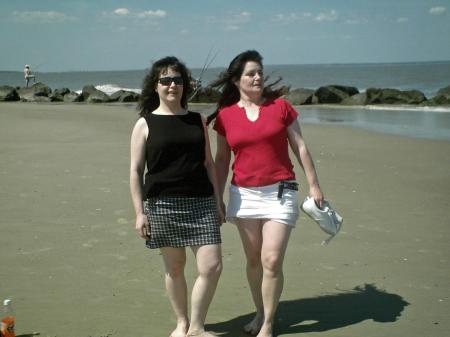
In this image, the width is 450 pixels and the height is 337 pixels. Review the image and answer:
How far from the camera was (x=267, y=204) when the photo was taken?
4020mm

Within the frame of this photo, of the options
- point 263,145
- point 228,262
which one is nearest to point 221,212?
point 263,145

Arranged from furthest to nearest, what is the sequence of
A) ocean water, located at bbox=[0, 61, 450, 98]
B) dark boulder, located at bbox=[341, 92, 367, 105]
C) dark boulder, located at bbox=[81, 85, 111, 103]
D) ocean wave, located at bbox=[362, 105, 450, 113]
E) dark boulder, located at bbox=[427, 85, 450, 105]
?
ocean water, located at bbox=[0, 61, 450, 98], dark boulder, located at bbox=[81, 85, 111, 103], dark boulder, located at bbox=[341, 92, 367, 105], dark boulder, located at bbox=[427, 85, 450, 105], ocean wave, located at bbox=[362, 105, 450, 113]

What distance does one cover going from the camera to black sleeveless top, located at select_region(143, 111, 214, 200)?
3824mm

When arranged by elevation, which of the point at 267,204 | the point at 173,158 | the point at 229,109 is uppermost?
the point at 229,109

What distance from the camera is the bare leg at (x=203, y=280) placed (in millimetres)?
3836

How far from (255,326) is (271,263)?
61 cm

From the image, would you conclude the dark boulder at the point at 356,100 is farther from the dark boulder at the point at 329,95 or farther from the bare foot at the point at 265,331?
the bare foot at the point at 265,331

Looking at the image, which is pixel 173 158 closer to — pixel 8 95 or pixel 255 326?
pixel 255 326

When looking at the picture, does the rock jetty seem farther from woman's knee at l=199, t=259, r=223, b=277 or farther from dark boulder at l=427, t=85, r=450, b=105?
woman's knee at l=199, t=259, r=223, b=277

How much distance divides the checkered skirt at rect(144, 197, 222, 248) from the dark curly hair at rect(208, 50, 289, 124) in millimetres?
693

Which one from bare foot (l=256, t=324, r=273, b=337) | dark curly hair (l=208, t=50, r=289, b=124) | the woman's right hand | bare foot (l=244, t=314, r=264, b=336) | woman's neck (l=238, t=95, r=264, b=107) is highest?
dark curly hair (l=208, t=50, r=289, b=124)

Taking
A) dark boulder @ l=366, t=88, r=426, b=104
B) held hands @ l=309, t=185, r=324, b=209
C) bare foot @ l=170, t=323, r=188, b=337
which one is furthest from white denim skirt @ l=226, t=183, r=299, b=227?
dark boulder @ l=366, t=88, r=426, b=104

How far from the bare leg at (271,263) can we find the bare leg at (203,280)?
0.33 meters

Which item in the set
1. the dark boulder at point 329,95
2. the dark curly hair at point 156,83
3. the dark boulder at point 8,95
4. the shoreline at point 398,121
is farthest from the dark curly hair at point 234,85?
the dark boulder at point 8,95
